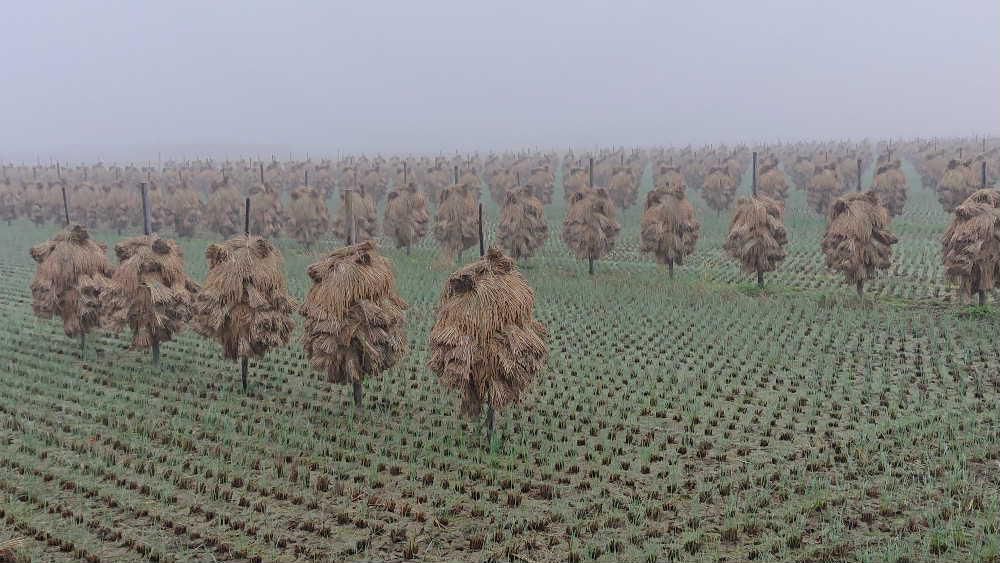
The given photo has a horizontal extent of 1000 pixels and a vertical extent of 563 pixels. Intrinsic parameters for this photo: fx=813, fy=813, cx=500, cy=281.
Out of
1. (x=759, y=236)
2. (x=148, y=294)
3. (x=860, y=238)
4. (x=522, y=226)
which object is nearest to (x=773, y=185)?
(x=522, y=226)

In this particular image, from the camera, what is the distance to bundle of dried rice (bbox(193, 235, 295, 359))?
22.6m

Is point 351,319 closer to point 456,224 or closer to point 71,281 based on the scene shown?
point 71,281

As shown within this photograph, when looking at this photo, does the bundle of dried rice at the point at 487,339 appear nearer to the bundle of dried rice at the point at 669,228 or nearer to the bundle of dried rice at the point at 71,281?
the bundle of dried rice at the point at 71,281

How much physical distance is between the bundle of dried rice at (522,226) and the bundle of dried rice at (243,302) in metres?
25.2

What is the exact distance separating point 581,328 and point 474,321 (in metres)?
14.2

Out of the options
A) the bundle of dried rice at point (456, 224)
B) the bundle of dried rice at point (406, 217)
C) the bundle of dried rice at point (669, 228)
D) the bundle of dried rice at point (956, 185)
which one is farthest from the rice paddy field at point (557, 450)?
the bundle of dried rice at point (956, 185)

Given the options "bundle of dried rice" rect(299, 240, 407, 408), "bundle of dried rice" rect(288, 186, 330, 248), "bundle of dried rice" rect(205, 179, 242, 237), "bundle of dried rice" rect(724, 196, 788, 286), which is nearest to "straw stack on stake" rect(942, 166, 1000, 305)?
"bundle of dried rice" rect(724, 196, 788, 286)

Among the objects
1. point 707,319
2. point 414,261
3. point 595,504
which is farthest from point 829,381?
point 414,261

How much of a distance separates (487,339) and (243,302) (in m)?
8.15

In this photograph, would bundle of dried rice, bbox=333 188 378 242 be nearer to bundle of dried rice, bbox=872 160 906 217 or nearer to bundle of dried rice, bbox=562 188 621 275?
bundle of dried rice, bbox=562 188 621 275

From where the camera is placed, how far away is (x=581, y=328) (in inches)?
1266

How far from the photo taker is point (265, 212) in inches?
2318

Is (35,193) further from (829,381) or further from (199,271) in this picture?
(829,381)

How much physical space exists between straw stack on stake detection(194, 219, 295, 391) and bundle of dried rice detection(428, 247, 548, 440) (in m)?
6.14
